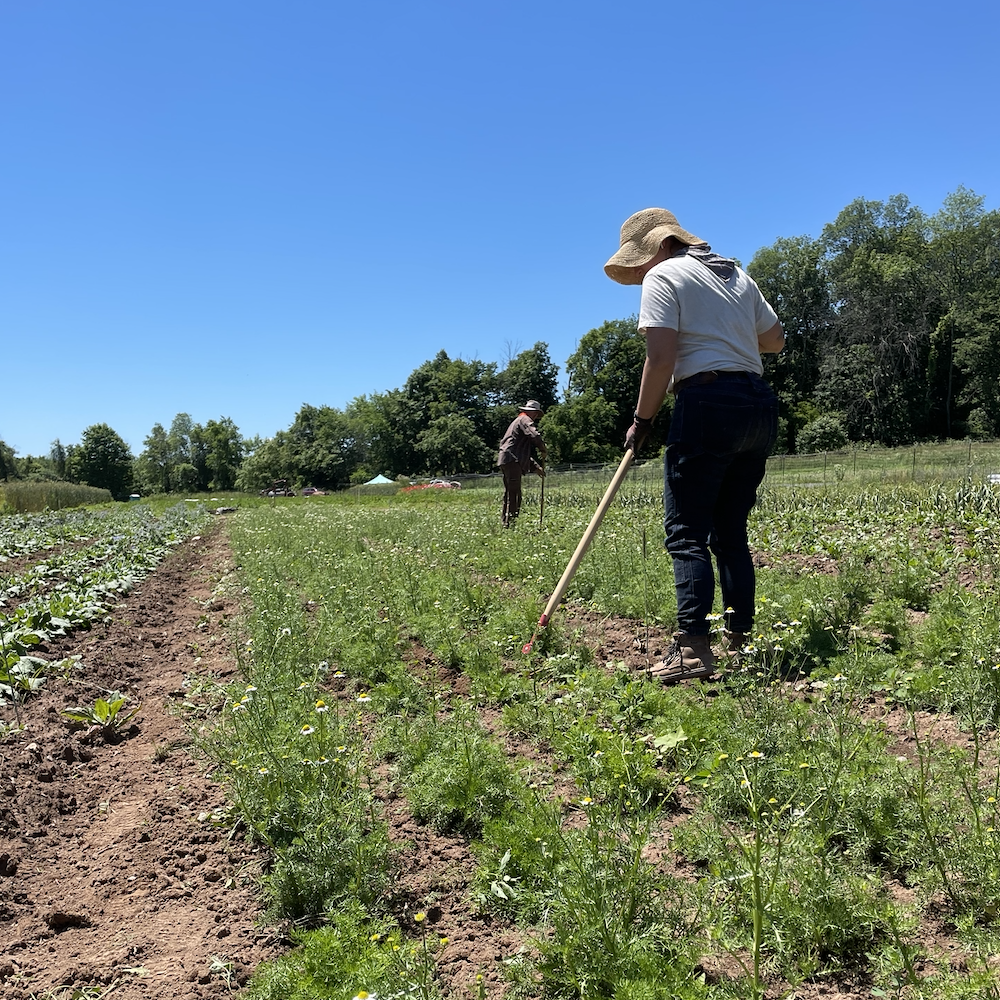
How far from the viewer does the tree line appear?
52.8m

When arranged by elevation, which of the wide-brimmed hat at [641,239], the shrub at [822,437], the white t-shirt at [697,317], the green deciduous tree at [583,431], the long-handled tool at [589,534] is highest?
the green deciduous tree at [583,431]

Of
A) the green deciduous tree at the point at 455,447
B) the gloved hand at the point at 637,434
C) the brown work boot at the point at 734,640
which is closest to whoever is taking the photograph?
the brown work boot at the point at 734,640

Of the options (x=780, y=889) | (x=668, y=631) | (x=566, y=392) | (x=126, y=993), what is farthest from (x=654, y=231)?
(x=566, y=392)

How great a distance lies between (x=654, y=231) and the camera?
4.09 metres

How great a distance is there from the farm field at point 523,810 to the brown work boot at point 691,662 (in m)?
0.11

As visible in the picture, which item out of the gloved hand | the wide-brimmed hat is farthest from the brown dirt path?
the wide-brimmed hat

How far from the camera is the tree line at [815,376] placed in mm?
52781

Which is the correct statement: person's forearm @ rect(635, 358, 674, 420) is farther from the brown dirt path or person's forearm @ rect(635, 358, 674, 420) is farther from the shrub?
the shrub

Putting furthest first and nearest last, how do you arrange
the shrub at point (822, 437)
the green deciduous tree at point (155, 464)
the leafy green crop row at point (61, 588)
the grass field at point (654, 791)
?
the green deciduous tree at point (155, 464), the shrub at point (822, 437), the leafy green crop row at point (61, 588), the grass field at point (654, 791)

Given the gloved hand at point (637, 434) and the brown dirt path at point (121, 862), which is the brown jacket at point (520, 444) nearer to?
the brown dirt path at point (121, 862)

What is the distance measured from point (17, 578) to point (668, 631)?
341 inches

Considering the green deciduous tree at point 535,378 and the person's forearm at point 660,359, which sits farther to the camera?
the green deciduous tree at point 535,378

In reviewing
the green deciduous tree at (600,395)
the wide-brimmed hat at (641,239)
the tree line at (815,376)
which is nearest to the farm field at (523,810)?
the wide-brimmed hat at (641,239)

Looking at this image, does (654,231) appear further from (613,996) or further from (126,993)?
(126,993)
